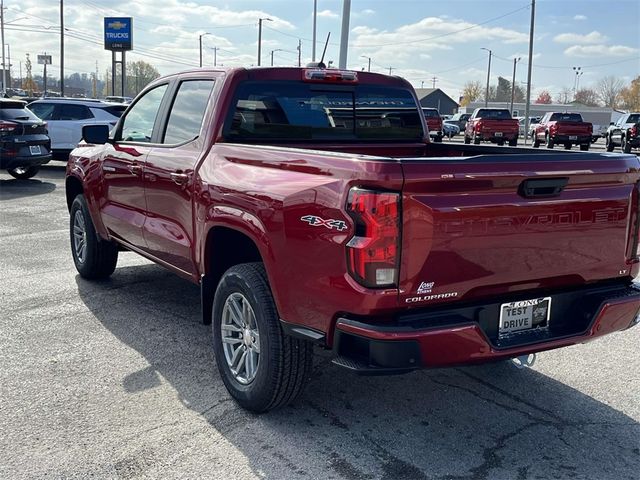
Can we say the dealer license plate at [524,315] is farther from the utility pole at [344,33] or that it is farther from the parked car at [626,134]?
the parked car at [626,134]

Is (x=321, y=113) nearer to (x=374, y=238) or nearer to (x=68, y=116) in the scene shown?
(x=374, y=238)

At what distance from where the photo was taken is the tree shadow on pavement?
128 inches

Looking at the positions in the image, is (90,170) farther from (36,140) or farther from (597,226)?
(36,140)

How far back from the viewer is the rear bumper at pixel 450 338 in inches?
115

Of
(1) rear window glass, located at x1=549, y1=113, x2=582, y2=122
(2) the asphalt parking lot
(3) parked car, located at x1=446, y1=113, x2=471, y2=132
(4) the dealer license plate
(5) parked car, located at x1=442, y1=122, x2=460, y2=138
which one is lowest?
(2) the asphalt parking lot

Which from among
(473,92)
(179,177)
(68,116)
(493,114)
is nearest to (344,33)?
(68,116)

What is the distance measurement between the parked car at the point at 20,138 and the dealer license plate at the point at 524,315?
1285 cm

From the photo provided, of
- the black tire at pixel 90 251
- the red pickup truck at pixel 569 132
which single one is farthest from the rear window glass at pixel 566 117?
the black tire at pixel 90 251

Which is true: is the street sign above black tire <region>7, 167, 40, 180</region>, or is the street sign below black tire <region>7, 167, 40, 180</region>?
above

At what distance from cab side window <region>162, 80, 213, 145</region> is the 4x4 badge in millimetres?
1631

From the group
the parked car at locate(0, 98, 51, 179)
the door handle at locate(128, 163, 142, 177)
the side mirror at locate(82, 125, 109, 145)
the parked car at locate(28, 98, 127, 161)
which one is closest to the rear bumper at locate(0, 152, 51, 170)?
the parked car at locate(0, 98, 51, 179)

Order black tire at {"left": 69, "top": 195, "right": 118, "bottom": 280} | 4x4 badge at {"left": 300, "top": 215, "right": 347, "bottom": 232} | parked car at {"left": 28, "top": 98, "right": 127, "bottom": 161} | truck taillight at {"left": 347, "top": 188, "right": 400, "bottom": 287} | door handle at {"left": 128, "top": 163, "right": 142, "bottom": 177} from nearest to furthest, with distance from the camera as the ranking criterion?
truck taillight at {"left": 347, "top": 188, "right": 400, "bottom": 287}
4x4 badge at {"left": 300, "top": 215, "right": 347, "bottom": 232}
door handle at {"left": 128, "top": 163, "right": 142, "bottom": 177}
black tire at {"left": 69, "top": 195, "right": 118, "bottom": 280}
parked car at {"left": 28, "top": 98, "right": 127, "bottom": 161}

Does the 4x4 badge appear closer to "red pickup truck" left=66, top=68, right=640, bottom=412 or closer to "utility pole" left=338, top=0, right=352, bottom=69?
"red pickup truck" left=66, top=68, right=640, bottom=412

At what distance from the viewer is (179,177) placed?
446cm
